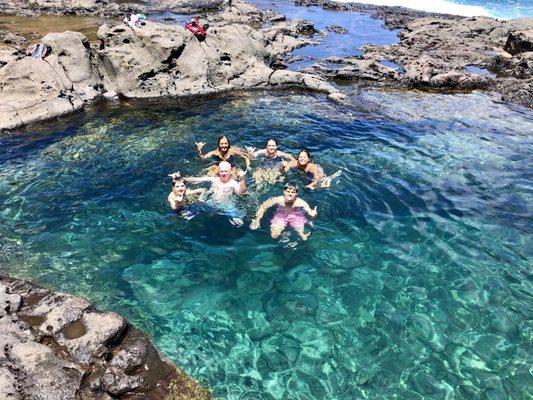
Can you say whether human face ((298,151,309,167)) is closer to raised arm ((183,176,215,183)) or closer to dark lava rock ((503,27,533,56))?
raised arm ((183,176,215,183))

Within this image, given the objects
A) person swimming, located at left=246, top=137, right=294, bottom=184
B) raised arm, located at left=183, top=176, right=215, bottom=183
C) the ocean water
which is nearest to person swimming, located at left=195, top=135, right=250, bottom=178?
person swimming, located at left=246, top=137, right=294, bottom=184

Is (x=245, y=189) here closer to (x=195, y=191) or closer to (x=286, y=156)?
(x=195, y=191)

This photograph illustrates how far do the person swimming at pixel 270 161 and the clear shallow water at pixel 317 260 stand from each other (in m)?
0.90

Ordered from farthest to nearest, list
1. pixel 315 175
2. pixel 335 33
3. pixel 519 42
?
1. pixel 335 33
2. pixel 519 42
3. pixel 315 175

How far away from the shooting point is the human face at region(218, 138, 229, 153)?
12102mm

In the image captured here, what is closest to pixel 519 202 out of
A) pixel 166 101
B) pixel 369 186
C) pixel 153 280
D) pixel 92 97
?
pixel 369 186

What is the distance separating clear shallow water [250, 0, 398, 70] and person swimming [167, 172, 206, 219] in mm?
16445

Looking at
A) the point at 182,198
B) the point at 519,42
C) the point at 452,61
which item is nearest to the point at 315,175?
the point at 182,198

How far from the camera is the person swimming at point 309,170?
11.8 meters

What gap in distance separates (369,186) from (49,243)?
349 inches

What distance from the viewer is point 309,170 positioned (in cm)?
1216

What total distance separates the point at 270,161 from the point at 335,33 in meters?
27.5

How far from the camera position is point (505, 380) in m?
6.67

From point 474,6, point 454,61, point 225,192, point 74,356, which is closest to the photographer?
point 74,356
